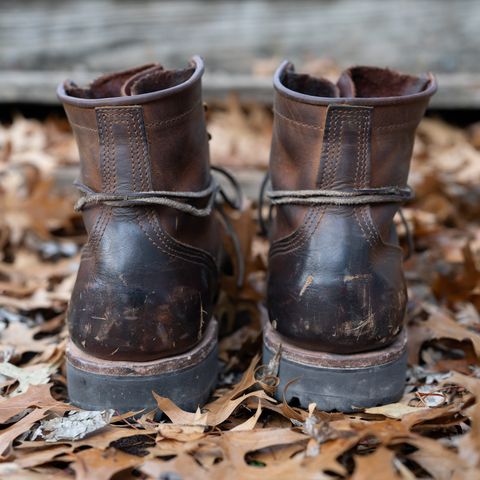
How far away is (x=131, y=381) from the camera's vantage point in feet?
5.24

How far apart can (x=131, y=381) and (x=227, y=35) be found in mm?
2391

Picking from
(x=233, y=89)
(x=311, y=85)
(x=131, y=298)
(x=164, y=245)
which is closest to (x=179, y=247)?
(x=164, y=245)

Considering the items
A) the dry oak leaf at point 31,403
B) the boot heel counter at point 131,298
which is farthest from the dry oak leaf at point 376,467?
the dry oak leaf at point 31,403

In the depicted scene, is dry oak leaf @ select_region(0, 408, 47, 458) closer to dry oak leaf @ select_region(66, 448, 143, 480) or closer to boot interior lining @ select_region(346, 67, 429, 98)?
dry oak leaf @ select_region(66, 448, 143, 480)

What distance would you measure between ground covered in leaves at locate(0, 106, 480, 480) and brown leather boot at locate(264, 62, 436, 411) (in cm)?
8

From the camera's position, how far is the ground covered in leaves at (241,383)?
53.6 inches

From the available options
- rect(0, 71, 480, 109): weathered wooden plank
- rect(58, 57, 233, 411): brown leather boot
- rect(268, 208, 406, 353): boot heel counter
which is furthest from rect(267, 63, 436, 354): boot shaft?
rect(0, 71, 480, 109): weathered wooden plank

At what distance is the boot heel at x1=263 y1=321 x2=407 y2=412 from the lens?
1.63 metres

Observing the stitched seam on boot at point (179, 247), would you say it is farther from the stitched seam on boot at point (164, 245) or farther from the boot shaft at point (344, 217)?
the boot shaft at point (344, 217)

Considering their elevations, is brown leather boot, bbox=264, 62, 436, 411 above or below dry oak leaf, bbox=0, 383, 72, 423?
above

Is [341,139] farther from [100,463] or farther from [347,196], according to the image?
[100,463]

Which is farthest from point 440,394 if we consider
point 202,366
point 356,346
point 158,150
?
point 158,150

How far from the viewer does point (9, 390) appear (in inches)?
70.4

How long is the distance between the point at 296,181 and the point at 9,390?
0.95 meters
